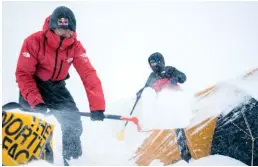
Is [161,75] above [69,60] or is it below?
below

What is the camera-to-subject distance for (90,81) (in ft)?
11.8

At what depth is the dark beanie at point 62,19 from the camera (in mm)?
3266

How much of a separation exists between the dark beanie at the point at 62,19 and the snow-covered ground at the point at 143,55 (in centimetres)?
121

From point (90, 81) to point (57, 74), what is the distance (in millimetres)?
387

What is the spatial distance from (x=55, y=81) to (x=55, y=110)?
14.3 inches

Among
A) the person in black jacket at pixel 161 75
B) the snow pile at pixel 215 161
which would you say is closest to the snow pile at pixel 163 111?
the snow pile at pixel 215 161

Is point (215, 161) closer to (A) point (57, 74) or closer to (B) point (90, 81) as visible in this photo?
(B) point (90, 81)

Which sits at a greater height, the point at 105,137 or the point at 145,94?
the point at 145,94

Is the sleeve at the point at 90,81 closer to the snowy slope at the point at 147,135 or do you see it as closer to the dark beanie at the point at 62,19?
the dark beanie at the point at 62,19

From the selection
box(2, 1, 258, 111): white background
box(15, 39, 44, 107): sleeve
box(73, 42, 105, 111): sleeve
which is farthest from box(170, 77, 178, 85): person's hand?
box(2, 1, 258, 111): white background

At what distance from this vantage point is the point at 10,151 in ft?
8.02

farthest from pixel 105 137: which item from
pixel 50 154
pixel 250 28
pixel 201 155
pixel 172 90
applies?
pixel 250 28

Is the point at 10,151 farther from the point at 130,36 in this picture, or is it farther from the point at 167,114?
the point at 130,36

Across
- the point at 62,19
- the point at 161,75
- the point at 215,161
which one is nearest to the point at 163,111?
the point at 215,161
